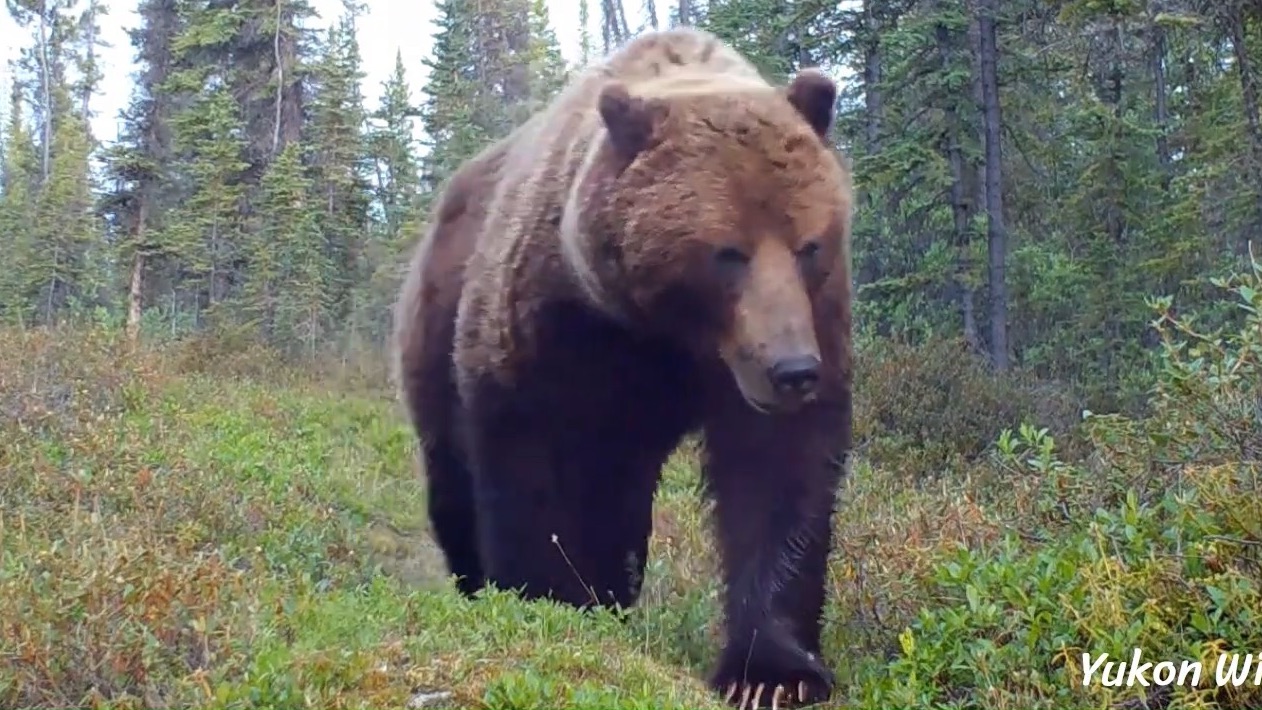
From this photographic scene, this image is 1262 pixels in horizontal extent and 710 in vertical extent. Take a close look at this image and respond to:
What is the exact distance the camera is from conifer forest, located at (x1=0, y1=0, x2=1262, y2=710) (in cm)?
422

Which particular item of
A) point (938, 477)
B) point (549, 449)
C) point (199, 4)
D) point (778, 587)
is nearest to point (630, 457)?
point (549, 449)

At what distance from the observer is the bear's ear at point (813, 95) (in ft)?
17.8

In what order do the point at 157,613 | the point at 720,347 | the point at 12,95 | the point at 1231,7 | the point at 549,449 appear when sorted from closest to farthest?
1. the point at 157,613
2. the point at 720,347
3. the point at 549,449
4. the point at 1231,7
5. the point at 12,95

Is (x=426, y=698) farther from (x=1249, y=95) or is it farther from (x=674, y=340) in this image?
(x=1249, y=95)

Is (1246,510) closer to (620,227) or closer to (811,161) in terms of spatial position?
(811,161)

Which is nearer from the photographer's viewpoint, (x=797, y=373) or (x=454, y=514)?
(x=797, y=373)

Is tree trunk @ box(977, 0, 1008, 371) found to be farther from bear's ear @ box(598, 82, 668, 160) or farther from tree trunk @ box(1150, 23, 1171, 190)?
bear's ear @ box(598, 82, 668, 160)

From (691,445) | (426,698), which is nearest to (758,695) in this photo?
(426,698)

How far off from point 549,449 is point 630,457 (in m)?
0.47

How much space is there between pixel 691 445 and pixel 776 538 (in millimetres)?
5528

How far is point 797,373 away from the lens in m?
4.63

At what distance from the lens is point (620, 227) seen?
17.0 ft

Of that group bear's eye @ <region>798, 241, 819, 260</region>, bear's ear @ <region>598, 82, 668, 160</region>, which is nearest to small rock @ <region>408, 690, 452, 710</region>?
bear's eye @ <region>798, 241, 819, 260</region>

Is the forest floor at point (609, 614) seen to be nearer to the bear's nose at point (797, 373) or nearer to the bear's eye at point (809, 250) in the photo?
the bear's nose at point (797, 373)
